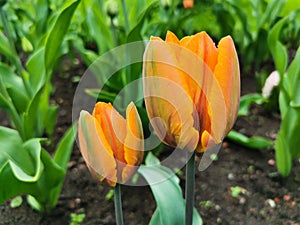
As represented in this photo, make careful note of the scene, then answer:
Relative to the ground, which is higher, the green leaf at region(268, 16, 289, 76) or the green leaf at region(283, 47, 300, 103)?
the green leaf at region(268, 16, 289, 76)

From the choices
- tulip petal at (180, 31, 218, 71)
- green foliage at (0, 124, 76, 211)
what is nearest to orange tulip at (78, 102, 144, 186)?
tulip petal at (180, 31, 218, 71)

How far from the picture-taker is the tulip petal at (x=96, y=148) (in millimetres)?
737

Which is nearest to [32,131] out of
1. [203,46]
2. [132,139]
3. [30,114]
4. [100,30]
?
[30,114]

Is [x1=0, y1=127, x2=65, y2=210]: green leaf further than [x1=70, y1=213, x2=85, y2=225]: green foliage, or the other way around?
[x1=70, y1=213, x2=85, y2=225]: green foliage

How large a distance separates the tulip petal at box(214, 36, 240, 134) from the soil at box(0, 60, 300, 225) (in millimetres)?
669

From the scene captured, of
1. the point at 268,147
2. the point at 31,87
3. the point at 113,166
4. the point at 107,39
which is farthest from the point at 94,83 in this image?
the point at 113,166

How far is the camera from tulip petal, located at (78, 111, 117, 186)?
2.42 ft

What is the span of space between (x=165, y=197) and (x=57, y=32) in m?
0.50

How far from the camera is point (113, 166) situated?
761 mm

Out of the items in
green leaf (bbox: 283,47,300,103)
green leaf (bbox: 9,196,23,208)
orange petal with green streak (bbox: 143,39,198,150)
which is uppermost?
orange petal with green streak (bbox: 143,39,198,150)

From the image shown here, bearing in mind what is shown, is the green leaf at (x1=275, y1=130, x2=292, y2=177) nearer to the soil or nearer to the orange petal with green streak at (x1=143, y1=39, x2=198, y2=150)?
the soil

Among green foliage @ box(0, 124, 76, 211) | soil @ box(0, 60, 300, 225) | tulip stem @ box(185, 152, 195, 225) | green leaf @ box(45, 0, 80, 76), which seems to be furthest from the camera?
soil @ box(0, 60, 300, 225)

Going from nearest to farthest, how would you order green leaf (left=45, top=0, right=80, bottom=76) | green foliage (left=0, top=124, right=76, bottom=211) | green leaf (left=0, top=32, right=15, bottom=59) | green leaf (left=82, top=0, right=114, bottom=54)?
green foliage (left=0, top=124, right=76, bottom=211) < green leaf (left=45, top=0, right=80, bottom=76) < green leaf (left=0, top=32, right=15, bottom=59) < green leaf (left=82, top=0, right=114, bottom=54)

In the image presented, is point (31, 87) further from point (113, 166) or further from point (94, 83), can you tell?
point (113, 166)
